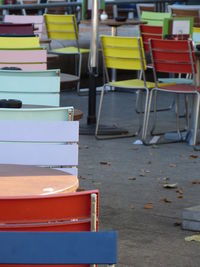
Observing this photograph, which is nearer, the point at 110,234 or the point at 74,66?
the point at 110,234

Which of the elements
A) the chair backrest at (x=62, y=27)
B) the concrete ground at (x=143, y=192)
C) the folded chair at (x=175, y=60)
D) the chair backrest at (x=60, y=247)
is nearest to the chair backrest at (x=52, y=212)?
the chair backrest at (x=60, y=247)

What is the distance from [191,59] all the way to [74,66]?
201 inches

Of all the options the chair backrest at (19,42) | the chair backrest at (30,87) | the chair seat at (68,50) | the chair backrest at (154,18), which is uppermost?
the chair backrest at (30,87)

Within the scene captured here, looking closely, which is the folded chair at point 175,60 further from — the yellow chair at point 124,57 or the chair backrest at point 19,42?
the chair backrest at point 19,42

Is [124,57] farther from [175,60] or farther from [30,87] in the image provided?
[30,87]

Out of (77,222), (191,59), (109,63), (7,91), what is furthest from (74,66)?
(77,222)

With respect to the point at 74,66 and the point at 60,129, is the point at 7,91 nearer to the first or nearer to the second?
the point at 60,129

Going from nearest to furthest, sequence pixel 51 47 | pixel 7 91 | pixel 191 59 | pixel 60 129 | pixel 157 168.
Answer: pixel 60 129 → pixel 7 91 → pixel 157 168 → pixel 191 59 → pixel 51 47

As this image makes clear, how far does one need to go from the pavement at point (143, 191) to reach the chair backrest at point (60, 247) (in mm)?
2727

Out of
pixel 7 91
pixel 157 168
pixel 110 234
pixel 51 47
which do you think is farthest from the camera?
pixel 51 47

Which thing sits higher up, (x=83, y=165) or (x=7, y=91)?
(x=7, y=91)

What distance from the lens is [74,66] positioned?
1421 centimetres

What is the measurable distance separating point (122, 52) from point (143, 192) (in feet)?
9.32

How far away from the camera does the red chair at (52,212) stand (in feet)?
9.73
